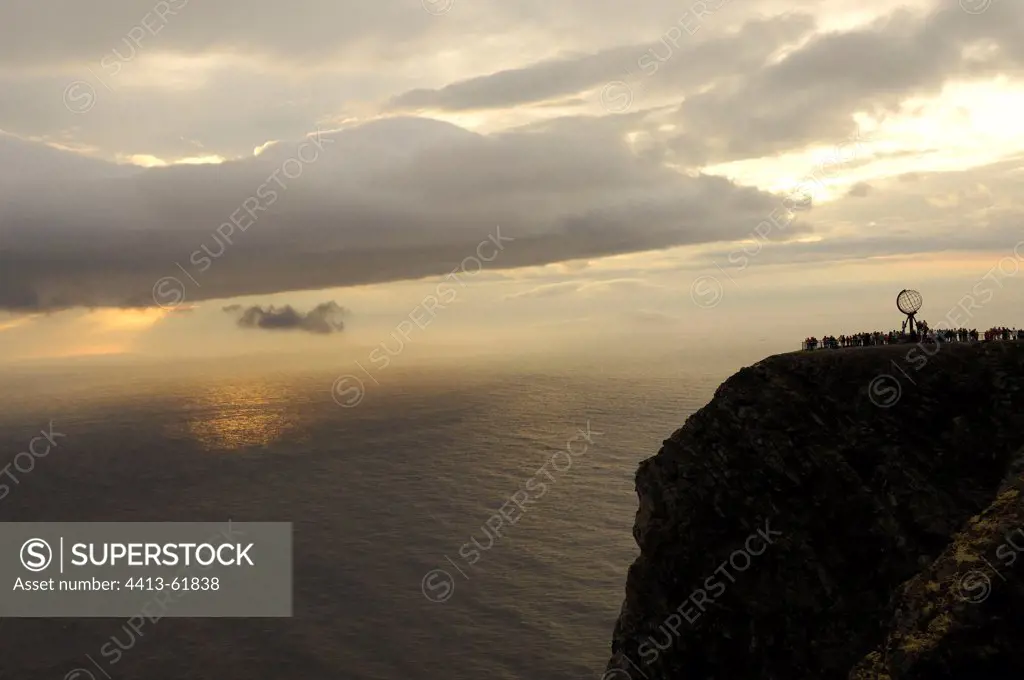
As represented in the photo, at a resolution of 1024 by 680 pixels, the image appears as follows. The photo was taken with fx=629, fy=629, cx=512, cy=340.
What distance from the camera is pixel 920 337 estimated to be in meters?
42.6

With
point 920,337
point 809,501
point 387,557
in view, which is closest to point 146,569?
point 387,557

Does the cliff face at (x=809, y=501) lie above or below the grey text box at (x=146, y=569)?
above

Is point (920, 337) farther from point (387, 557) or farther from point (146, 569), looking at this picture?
point (146, 569)

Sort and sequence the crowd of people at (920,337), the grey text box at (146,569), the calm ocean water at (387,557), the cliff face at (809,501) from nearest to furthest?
the cliff face at (809,501)
the crowd of people at (920,337)
the calm ocean water at (387,557)
the grey text box at (146,569)

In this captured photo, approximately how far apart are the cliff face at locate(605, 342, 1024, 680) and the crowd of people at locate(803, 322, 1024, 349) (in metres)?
5.04

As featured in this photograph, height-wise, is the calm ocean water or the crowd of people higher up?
the crowd of people

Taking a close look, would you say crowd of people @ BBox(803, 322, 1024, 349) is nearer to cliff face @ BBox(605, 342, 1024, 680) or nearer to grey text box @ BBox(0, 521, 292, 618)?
cliff face @ BBox(605, 342, 1024, 680)

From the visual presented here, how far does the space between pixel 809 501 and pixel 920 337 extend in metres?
15.9

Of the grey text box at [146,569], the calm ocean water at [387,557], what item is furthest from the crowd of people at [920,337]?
the grey text box at [146,569]

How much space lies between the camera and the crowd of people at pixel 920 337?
4150 centimetres

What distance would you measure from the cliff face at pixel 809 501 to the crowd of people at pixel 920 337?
5.04 m

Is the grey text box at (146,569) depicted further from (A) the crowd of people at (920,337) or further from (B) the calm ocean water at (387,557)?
(A) the crowd of people at (920,337)

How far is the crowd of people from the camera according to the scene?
41.5 meters

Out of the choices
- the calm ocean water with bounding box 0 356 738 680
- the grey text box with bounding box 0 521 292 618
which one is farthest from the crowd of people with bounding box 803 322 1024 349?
the grey text box with bounding box 0 521 292 618
